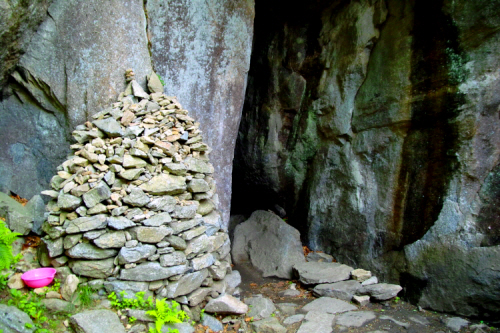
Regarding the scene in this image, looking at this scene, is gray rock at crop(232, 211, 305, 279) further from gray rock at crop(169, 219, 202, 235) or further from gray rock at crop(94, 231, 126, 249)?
gray rock at crop(94, 231, 126, 249)

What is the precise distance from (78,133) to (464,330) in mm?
5397

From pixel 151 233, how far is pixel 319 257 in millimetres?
3845

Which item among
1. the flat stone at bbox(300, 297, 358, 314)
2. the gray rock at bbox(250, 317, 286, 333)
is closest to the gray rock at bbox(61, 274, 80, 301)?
the gray rock at bbox(250, 317, 286, 333)

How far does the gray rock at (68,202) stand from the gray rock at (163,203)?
28.3 inches

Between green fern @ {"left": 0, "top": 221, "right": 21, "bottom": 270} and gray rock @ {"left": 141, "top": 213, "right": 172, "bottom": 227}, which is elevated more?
gray rock @ {"left": 141, "top": 213, "right": 172, "bottom": 227}

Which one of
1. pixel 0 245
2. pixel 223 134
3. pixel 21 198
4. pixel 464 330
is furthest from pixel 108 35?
pixel 464 330

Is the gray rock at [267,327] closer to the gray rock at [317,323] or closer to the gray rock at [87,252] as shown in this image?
the gray rock at [317,323]

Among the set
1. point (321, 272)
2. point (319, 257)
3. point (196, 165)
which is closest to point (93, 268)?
point (196, 165)

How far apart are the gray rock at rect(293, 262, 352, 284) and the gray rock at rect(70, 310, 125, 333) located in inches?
125

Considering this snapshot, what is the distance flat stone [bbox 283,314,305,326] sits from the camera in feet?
14.9

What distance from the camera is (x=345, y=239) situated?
645cm

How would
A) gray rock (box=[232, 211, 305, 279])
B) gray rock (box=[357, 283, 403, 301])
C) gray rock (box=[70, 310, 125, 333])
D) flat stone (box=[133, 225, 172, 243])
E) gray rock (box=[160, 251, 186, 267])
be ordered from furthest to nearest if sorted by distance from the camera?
1. gray rock (box=[232, 211, 305, 279])
2. gray rock (box=[357, 283, 403, 301])
3. gray rock (box=[160, 251, 186, 267])
4. flat stone (box=[133, 225, 172, 243])
5. gray rock (box=[70, 310, 125, 333])

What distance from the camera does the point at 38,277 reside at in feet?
11.1

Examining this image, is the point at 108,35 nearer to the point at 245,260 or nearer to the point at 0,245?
the point at 0,245
